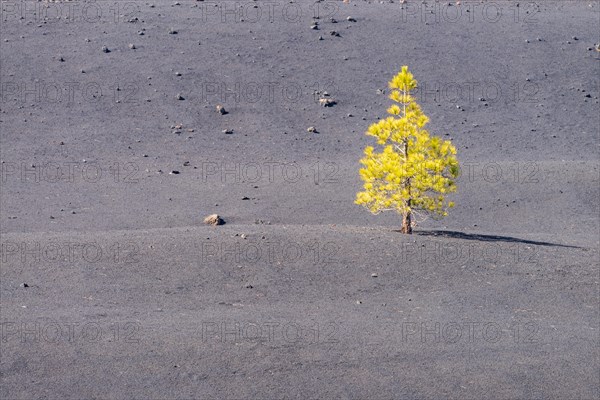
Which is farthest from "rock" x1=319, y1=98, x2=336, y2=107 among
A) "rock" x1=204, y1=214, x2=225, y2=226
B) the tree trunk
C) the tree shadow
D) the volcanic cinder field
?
the tree trunk

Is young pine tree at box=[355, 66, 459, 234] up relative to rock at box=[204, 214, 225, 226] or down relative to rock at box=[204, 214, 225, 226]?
up

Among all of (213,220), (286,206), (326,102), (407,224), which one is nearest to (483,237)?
(407,224)

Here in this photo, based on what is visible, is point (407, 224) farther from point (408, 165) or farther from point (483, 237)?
point (483, 237)

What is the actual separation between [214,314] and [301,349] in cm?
162

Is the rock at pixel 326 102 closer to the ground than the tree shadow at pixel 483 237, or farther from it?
farther from it

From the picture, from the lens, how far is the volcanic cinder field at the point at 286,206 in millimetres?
12109

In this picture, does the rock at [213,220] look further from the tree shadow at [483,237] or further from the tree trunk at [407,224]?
the tree shadow at [483,237]

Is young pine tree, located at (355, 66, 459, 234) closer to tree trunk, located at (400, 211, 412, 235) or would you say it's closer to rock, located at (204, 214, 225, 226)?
tree trunk, located at (400, 211, 412, 235)

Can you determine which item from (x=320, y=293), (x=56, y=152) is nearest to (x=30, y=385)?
(x=320, y=293)

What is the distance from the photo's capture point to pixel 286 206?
20547 mm

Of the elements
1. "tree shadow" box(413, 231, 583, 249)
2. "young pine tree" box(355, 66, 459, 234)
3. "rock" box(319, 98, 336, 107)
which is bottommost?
"tree shadow" box(413, 231, 583, 249)

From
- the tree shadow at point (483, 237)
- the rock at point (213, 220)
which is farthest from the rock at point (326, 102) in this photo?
the tree shadow at point (483, 237)

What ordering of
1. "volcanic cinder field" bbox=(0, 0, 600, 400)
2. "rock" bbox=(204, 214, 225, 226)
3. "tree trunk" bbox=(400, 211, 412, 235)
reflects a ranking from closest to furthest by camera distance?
"volcanic cinder field" bbox=(0, 0, 600, 400) → "tree trunk" bbox=(400, 211, 412, 235) → "rock" bbox=(204, 214, 225, 226)

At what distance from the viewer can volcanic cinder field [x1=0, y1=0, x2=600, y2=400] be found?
1211 cm
